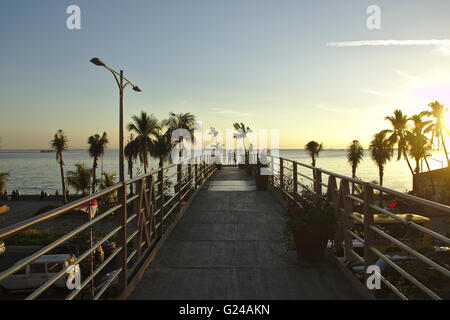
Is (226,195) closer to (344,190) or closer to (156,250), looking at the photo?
(156,250)

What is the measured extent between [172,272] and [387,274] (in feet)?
31.9

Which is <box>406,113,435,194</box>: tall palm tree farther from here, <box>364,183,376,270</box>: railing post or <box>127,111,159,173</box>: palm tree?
<box>364,183,376,270</box>: railing post

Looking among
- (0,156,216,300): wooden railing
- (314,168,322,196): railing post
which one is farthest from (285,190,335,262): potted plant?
(0,156,216,300): wooden railing

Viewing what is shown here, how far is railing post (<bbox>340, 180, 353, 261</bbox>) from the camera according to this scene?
14.2ft

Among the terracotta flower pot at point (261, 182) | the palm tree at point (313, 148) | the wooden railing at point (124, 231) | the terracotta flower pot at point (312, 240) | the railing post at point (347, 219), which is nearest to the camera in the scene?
the wooden railing at point (124, 231)

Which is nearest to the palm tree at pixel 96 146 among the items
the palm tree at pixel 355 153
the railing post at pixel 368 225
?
the palm tree at pixel 355 153

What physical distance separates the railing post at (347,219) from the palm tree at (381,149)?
151ft

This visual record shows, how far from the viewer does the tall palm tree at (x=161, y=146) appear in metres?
43.3

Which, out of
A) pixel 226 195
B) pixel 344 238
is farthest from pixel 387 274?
pixel 344 238

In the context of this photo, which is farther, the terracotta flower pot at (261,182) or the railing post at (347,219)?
the terracotta flower pot at (261,182)

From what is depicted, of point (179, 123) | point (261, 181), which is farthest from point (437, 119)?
point (261, 181)

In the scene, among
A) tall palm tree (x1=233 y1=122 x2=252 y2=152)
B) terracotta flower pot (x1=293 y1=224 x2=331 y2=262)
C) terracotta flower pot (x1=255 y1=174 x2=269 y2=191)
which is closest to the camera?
terracotta flower pot (x1=293 y1=224 x2=331 y2=262)

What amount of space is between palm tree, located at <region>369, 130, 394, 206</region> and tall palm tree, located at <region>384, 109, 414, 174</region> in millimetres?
884

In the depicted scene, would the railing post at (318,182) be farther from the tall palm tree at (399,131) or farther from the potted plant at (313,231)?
the tall palm tree at (399,131)
